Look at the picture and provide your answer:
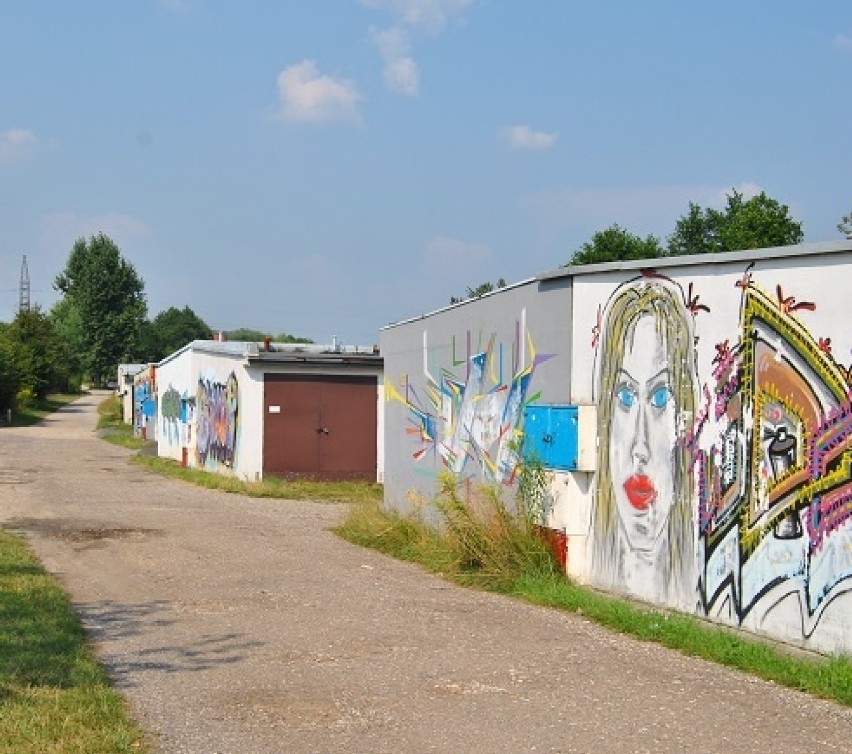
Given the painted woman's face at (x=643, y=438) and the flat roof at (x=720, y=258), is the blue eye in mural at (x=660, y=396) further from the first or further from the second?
the flat roof at (x=720, y=258)

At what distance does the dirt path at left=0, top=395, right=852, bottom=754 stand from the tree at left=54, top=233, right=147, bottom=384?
95226 mm

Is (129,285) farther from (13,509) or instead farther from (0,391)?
(13,509)

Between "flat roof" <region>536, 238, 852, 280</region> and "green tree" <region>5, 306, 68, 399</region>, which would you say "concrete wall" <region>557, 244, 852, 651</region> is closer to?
"flat roof" <region>536, 238, 852, 280</region>

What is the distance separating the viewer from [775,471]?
26.7ft

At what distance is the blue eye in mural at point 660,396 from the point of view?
372 inches

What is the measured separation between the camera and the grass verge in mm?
7129

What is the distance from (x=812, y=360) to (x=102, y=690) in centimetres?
511

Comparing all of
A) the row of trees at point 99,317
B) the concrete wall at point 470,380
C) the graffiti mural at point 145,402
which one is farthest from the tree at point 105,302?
the concrete wall at point 470,380

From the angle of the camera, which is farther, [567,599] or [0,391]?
[0,391]

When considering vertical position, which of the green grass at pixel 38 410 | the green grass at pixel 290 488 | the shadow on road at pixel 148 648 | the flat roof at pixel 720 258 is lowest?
the green grass at pixel 290 488

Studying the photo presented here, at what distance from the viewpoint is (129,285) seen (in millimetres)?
107438

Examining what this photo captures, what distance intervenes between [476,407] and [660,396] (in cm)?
403

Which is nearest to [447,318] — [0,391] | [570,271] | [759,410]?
[570,271]

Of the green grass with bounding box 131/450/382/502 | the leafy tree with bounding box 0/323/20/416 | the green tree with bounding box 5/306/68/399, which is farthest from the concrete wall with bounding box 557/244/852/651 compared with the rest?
the green tree with bounding box 5/306/68/399
